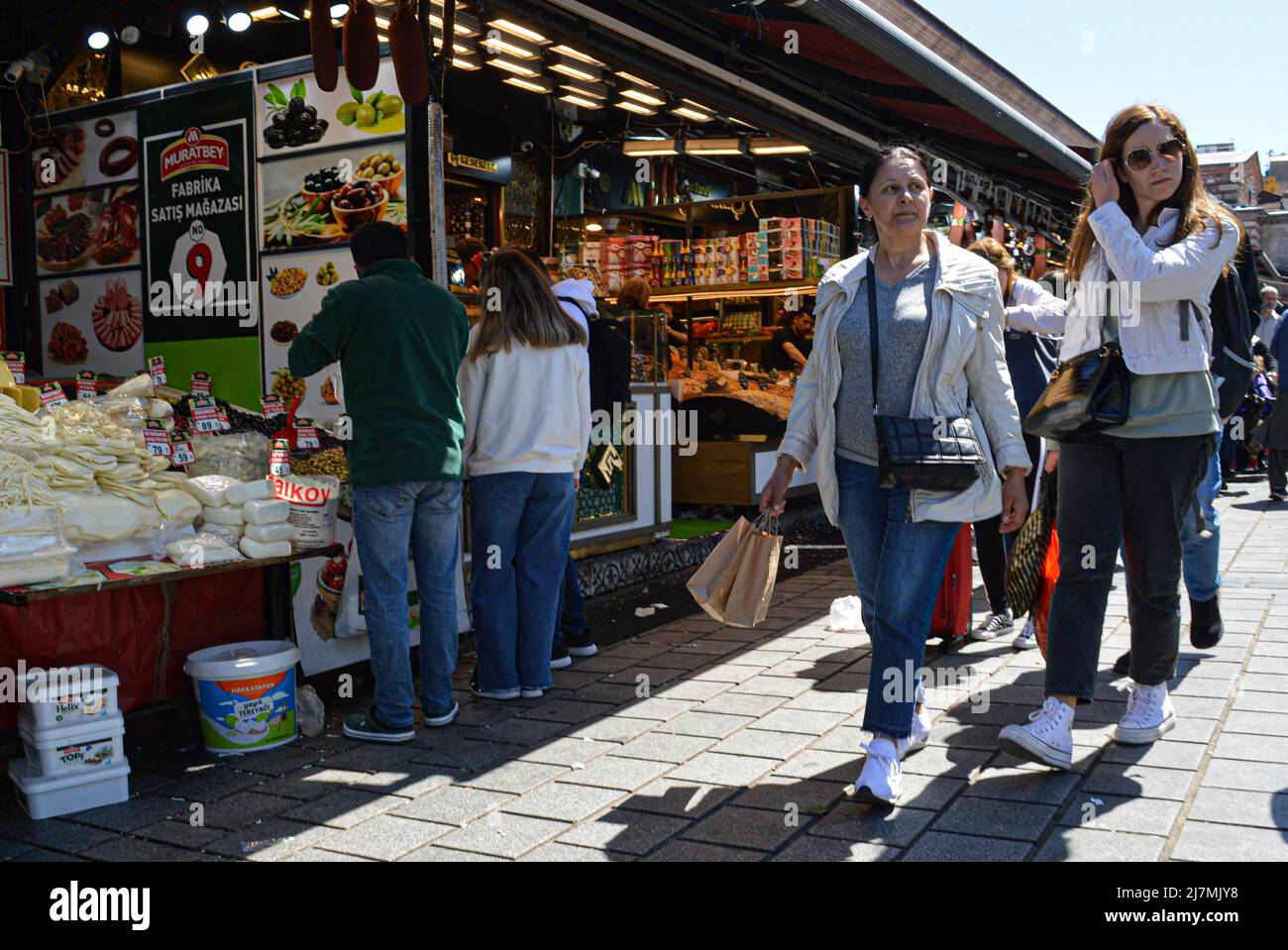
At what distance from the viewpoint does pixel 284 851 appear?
3244 mm

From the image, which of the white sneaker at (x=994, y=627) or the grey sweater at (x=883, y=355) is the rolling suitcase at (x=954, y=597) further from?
the grey sweater at (x=883, y=355)

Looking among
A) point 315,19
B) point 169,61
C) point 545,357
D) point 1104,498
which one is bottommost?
point 1104,498

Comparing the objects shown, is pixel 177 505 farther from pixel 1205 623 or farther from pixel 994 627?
pixel 1205 623

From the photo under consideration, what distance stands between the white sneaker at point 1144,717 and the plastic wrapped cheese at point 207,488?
3407 mm

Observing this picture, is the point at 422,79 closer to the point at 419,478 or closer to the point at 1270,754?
the point at 419,478

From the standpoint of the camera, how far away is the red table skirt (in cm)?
395

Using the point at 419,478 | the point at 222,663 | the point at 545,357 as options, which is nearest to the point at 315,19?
the point at 545,357

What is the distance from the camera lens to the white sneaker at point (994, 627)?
5.79 metres

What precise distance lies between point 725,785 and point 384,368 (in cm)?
197

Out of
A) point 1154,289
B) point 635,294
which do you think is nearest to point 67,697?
point 1154,289

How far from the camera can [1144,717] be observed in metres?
3.94

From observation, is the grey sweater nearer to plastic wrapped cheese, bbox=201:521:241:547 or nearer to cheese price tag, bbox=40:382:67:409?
plastic wrapped cheese, bbox=201:521:241:547

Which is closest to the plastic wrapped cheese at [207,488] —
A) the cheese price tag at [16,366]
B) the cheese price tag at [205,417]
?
the cheese price tag at [205,417]
